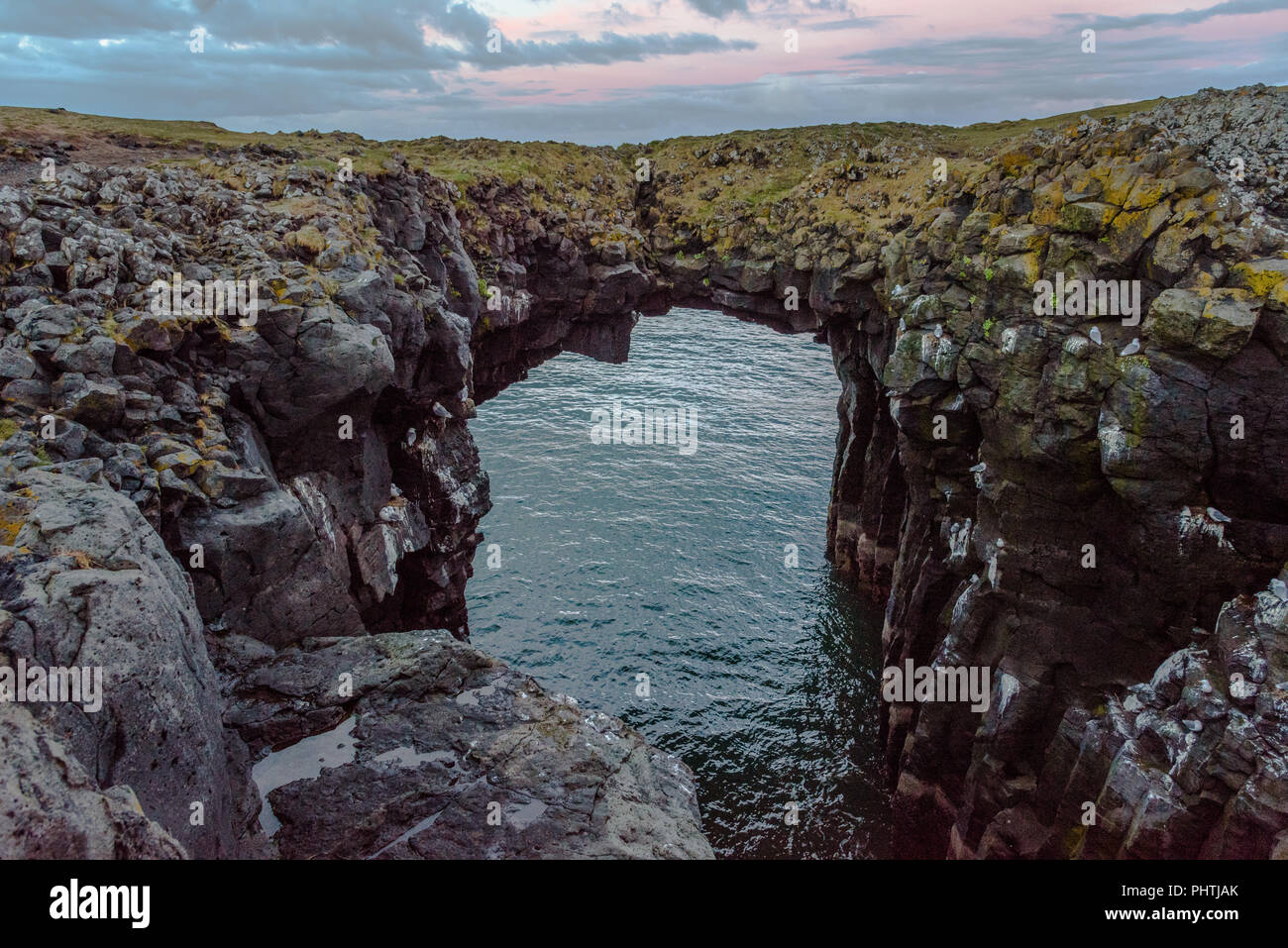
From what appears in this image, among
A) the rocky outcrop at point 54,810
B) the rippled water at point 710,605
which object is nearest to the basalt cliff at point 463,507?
the rocky outcrop at point 54,810

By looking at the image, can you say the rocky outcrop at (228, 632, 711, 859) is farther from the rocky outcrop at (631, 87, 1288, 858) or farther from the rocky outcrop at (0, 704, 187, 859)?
the rocky outcrop at (631, 87, 1288, 858)

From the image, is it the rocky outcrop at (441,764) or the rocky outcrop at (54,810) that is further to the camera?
the rocky outcrop at (441,764)

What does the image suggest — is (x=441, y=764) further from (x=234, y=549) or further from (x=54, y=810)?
(x=54, y=810)

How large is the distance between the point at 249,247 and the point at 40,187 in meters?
5.13

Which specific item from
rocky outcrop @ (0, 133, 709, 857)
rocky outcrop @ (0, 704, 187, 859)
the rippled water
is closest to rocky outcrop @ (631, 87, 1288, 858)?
the rippled water

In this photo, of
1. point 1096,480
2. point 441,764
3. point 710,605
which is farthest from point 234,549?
point 710,605

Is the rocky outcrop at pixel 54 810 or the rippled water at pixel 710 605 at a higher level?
the rocky outcrop at pixel 54 810

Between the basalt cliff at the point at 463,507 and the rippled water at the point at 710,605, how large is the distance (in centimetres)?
489

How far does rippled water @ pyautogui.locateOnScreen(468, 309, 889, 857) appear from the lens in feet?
123

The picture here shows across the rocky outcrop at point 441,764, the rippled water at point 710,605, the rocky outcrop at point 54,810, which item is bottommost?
the rippled water at point 710,605

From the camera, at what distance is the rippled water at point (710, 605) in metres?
37.6

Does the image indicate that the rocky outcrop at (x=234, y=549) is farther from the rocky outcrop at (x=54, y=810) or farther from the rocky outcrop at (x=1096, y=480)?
the rocky outcrop at (x=1096, y=480)

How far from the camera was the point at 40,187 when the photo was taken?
21.4m

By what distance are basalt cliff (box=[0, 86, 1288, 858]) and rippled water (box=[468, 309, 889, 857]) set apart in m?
4.89
